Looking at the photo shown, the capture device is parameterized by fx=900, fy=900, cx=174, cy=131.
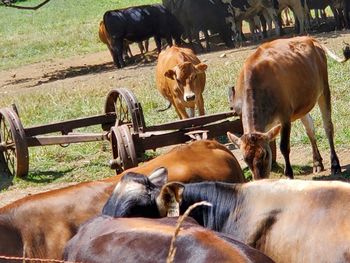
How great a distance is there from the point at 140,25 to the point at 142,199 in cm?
2455

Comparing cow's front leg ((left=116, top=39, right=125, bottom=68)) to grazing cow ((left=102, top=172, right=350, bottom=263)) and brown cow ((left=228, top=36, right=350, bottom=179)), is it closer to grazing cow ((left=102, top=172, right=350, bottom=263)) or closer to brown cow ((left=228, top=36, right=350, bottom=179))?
brown cow ((left=228, top=36, right=350, bottom=179))

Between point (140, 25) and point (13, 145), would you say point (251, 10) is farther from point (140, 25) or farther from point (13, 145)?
point (13, 145)

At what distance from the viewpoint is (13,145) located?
41.0 ft

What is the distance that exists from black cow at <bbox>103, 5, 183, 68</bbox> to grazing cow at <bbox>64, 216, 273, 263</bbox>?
77.7 ft

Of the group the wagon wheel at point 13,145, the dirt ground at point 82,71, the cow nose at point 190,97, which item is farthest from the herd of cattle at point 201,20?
the wagon wheel at point 13,145

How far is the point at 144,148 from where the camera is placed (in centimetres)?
1059

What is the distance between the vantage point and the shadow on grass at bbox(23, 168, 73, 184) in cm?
1241

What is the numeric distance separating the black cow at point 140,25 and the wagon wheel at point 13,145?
15735mm

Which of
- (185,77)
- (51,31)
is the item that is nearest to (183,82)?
(185,77)

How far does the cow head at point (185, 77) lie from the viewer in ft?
46.2

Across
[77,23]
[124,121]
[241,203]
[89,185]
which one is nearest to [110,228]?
[241,203]

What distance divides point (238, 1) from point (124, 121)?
18.8m

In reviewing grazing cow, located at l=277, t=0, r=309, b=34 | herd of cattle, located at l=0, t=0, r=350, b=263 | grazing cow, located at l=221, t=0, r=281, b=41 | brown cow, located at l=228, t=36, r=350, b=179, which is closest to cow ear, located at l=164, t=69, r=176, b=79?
brown cow, located at l=228, t=36, r=350, b=179

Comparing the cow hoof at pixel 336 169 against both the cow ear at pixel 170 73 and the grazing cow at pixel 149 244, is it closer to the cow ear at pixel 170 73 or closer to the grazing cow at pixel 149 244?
the cow ear at pixel 170 73
